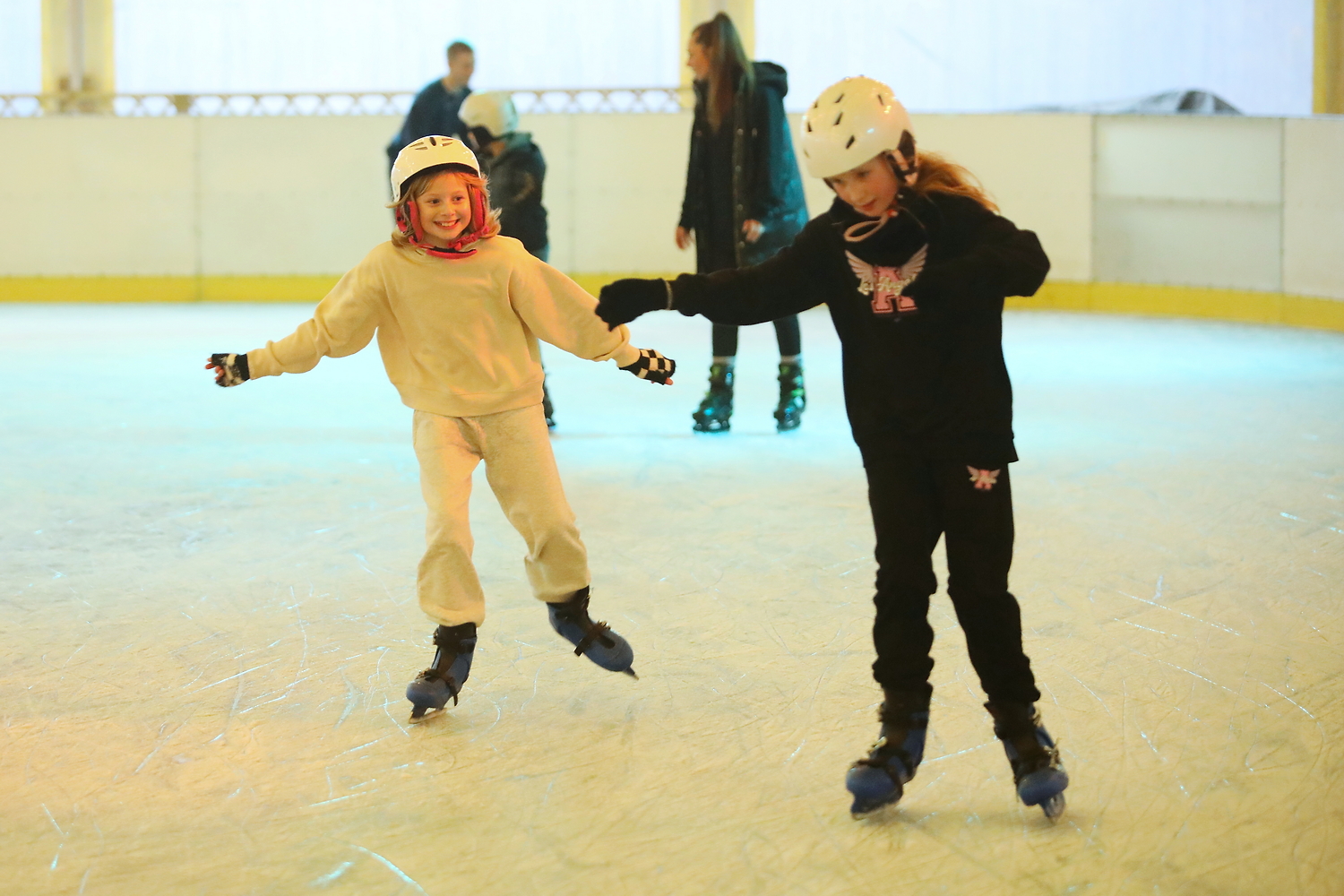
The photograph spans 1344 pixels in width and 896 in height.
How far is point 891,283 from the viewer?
2.15 meters

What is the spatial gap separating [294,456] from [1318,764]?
3813mm

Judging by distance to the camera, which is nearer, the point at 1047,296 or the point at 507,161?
the point at 507,161

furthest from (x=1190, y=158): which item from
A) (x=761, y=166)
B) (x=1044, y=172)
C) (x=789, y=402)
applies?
(x=761, y=166)

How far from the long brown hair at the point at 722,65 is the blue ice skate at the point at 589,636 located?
312 cm

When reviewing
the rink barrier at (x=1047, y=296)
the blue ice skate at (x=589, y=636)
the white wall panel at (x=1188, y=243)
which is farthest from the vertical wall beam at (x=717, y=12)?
the blue ice skate at (x=589, y=636)

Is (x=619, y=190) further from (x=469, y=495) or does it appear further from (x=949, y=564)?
(x=949, y=564)

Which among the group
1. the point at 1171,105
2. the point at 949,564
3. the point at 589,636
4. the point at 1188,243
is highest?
the point at 1171,105

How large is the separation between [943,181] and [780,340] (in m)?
3.43

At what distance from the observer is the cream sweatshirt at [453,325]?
2.57 metres

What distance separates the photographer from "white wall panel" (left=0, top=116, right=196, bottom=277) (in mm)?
11578

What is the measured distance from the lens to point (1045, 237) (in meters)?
10.8

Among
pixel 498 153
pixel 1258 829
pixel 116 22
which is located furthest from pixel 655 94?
pixel 1258 829

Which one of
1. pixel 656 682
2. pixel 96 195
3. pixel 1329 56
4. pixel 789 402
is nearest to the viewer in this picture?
pixel 656 682

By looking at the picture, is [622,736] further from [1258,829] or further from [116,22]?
[116,22]
